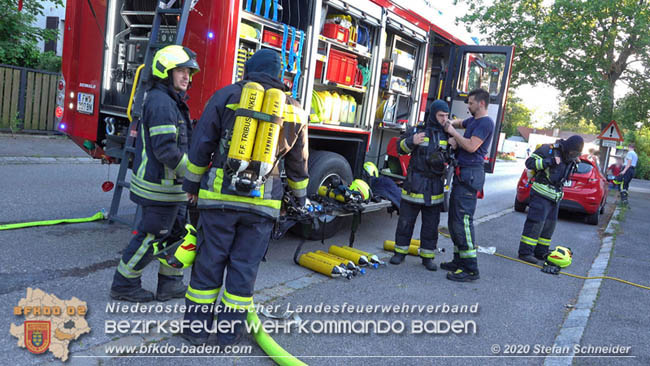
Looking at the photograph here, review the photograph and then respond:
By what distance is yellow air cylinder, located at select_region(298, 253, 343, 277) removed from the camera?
477cm

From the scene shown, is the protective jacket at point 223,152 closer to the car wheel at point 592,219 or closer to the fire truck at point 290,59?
the fire truck at point 290,59

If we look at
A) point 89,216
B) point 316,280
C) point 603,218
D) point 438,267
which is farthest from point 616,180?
point 89,216

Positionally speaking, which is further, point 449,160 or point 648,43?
point 648,43

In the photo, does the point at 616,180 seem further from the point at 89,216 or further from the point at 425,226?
the point at 89,216

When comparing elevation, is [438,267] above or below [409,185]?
below

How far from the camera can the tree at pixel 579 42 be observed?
17.5 m

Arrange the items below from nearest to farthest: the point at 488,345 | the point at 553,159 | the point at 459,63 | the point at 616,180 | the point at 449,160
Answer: the point at 488,345
the point at 449,160
the point at 553,159
the point at 459,63
the point at 616,180

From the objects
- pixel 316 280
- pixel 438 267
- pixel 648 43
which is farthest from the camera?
pixel 648 43

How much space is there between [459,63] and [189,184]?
5940 mm

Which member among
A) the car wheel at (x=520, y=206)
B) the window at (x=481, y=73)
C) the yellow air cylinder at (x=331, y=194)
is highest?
the window at (x=481, y=73)

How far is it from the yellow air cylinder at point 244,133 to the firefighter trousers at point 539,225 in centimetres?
466

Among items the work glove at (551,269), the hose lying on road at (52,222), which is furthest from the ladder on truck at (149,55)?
the work glove at (551,269)

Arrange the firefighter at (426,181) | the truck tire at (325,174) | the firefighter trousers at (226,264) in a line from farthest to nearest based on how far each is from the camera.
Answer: the truck tire at (325,174), the firefighter at (426,181), the firefighter trousers at (226,264)

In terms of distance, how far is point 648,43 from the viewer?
55.2 feet
